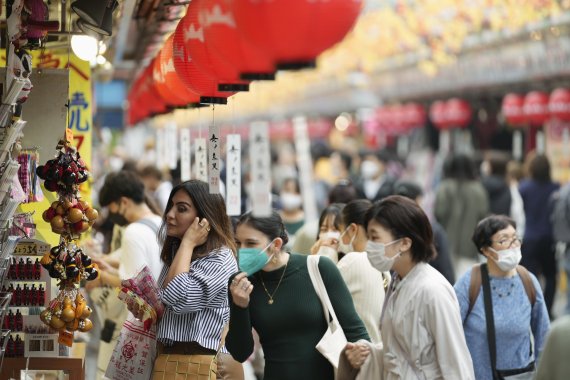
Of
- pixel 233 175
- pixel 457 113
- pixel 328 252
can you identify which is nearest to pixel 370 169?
pixel 328 252

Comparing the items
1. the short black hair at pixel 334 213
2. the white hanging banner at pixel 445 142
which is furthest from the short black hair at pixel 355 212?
the white hanging banner at pixel 445 142

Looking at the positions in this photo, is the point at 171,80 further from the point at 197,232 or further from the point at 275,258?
the point at 275,258

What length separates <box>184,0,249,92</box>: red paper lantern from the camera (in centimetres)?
617

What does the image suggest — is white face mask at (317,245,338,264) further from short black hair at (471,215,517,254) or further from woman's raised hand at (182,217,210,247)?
woman's raised hand at (182,217,210,247)

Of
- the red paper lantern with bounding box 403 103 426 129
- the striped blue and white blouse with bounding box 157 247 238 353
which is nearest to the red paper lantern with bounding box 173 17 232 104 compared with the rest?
the striped blue and white blouse with bounding box 157 247 238 353

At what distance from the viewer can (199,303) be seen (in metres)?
6.80

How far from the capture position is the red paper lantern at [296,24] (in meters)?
4.77

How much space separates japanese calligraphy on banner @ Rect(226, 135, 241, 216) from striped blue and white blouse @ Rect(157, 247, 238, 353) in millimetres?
514

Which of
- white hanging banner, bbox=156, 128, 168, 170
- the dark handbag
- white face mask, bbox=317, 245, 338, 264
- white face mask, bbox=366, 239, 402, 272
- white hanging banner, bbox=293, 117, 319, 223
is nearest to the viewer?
white face mask, bbox=366, 239, 402, 272

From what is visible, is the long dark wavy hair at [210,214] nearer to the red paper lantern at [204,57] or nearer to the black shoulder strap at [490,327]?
the red paper lantern at [204,57]

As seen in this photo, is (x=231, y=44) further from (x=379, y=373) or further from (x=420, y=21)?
(x=420, y=21)

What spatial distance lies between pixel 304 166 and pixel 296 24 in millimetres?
14010

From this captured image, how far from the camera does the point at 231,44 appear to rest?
557 cm

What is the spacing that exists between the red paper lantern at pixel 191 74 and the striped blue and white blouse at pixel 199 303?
1004 mm
